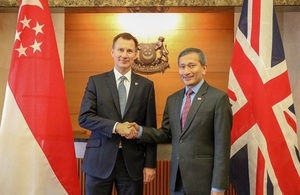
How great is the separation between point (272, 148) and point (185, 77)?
0.74 meters

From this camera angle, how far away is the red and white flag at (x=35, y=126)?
2.46 meters

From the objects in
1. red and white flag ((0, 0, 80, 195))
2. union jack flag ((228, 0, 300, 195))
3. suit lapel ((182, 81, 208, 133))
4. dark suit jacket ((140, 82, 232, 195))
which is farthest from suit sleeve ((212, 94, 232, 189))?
red and white flag ((0, 0, 80, 195))

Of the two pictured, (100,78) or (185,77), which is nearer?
(185,77)

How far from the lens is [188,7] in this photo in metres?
3.49

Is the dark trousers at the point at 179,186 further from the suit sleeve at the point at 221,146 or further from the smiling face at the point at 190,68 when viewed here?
the smiling face at the point at 190,68

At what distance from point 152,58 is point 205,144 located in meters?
3.26

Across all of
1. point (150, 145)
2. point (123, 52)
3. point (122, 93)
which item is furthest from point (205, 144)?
point (123, 52)

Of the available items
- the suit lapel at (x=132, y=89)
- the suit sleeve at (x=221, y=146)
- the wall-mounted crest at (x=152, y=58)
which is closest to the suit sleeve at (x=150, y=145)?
the suit lapel at (x=132, y=89)

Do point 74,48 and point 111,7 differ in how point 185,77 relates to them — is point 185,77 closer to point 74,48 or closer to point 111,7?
point 111,7

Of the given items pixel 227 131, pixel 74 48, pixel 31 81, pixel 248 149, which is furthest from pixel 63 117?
pixel 74 48

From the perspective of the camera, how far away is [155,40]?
18.0 ft

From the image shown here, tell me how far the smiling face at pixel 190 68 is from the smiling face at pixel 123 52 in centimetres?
34

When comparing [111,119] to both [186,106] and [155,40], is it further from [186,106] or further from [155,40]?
[155,40]

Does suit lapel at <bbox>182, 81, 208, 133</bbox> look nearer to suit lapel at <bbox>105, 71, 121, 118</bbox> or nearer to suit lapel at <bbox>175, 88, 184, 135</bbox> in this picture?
suit lapel at <bbox>175, 88, 184, 135</bbox>
